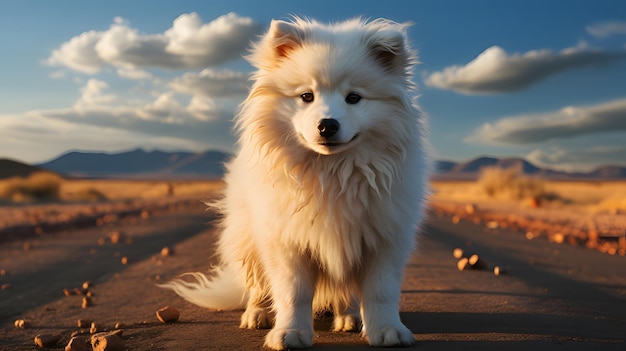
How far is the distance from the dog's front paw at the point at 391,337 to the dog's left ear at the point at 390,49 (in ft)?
5.53

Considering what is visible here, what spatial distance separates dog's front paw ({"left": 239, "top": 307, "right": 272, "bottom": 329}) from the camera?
4.34 m

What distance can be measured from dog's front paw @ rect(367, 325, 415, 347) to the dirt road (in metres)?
0.07

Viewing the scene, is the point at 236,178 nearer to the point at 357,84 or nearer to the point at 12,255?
the point at 357,84

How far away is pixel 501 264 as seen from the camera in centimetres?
770

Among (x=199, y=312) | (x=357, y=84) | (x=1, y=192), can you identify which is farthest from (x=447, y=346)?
(x=1, y=192)

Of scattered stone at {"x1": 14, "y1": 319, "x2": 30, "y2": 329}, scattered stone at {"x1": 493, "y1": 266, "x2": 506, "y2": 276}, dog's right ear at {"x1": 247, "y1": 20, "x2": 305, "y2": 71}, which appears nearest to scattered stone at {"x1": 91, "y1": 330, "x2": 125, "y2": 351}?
scattered stone at {"x1": 14, "y1": 319, "x2": 30, "y2": 329}

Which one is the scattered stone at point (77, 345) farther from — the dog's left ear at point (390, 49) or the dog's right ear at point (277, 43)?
the dog's left ear at point (390, 49)

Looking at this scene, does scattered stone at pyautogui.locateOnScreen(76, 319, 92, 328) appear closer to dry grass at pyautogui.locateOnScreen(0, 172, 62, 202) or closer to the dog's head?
the dog's head

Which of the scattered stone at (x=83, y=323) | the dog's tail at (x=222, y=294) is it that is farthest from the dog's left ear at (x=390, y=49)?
the scattered stone at (x=83, y=323)

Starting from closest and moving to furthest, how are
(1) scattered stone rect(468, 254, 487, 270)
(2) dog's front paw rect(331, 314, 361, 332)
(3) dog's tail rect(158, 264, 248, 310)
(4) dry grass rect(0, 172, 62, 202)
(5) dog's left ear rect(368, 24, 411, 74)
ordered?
(5) dog's left ear rect(368, 24, 411, 74)
(2) dog's front paw rect(331, 314, 361, 332)
(3) dog's tail rect(158, 264, 248, 310)
(1) scattered stone rect(468, 254, 487, 270)
(4) dry grass rect(0, 172, 62, 202)

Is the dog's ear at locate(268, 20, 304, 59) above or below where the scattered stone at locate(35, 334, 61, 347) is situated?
above

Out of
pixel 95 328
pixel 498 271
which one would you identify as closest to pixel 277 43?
pixel 95 328

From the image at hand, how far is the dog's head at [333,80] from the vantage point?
3.61m

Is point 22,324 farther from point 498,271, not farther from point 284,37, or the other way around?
point 498,271
